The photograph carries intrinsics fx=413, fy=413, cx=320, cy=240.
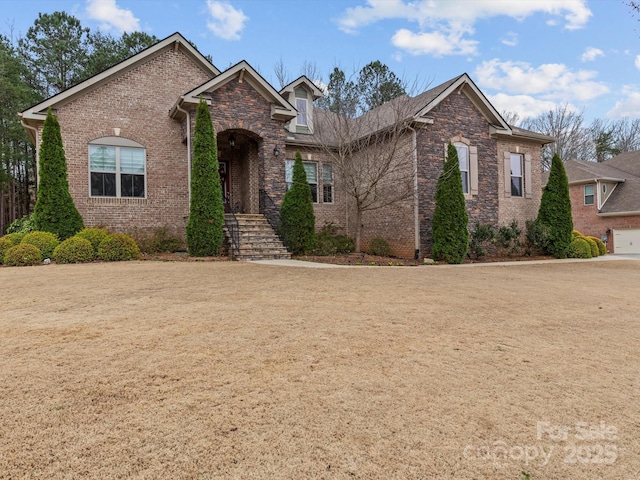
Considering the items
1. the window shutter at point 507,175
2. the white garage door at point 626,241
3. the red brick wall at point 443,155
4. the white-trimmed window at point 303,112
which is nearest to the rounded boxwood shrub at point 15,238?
the white-trimmed window at point 303,112

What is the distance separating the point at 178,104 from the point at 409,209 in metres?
8.73

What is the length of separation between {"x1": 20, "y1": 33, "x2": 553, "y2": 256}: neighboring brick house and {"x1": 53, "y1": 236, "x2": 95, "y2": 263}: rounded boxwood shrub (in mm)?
2732

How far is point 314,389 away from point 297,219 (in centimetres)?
1094

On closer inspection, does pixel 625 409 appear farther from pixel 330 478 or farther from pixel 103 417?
pixel 103 417

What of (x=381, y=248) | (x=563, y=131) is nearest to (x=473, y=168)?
(x=381, y=248)

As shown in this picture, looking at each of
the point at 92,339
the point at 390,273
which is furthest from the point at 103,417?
the point at 390,273

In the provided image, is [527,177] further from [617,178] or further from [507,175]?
[617,178]

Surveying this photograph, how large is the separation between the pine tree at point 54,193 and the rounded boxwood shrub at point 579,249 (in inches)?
695

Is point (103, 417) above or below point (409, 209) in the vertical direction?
below

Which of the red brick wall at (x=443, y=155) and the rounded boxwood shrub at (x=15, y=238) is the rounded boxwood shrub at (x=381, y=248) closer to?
the red brick wall at (x=443, y=155)

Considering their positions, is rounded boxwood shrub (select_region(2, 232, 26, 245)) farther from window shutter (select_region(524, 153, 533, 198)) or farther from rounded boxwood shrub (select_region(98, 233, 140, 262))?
window shutter (select_region(524, 153, 533, 198))

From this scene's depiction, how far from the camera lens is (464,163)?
15.9m

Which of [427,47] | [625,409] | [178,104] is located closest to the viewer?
[625,409]

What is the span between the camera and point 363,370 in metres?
3.21
